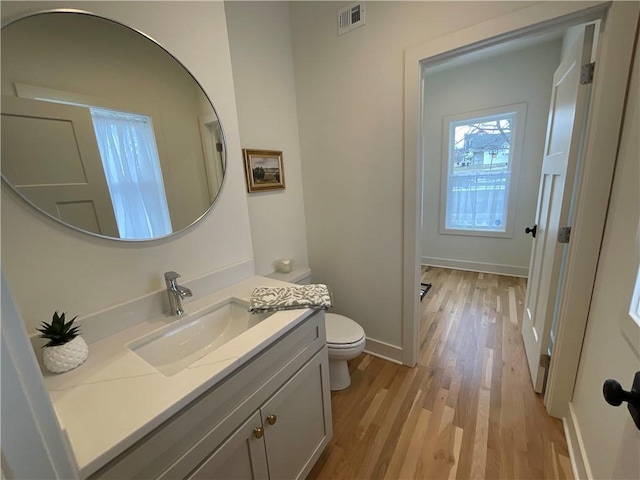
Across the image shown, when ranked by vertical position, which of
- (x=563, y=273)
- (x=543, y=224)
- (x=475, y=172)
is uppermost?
(x=475, y=172)

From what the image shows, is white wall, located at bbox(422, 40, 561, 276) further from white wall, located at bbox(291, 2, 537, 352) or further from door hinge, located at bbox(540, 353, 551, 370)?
white wall, located at bbox(291, 2, 537, 352)

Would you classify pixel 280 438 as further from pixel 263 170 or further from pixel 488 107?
pixel 488 107

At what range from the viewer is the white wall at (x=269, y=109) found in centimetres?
150

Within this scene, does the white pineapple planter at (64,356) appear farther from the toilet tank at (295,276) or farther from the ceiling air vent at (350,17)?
the ceiling air vent at (350,17)

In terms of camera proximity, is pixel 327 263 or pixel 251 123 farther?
pixel 327 263

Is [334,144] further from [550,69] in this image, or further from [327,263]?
[550,69]

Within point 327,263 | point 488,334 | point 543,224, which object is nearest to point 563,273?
point 543,224

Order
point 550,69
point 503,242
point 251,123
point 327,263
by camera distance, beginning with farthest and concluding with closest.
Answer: point 503,242 → point 550,69 → point 327,263 → point 251,123

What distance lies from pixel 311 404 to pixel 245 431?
0.37 m

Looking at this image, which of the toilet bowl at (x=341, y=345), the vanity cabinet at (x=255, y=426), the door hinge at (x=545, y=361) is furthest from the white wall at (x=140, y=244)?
the door hinge at (x=545, y=361)

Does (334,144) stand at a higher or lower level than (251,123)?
lower

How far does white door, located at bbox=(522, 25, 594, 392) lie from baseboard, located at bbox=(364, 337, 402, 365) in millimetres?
801

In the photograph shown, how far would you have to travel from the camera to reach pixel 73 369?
79cm

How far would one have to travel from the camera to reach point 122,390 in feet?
2.26
